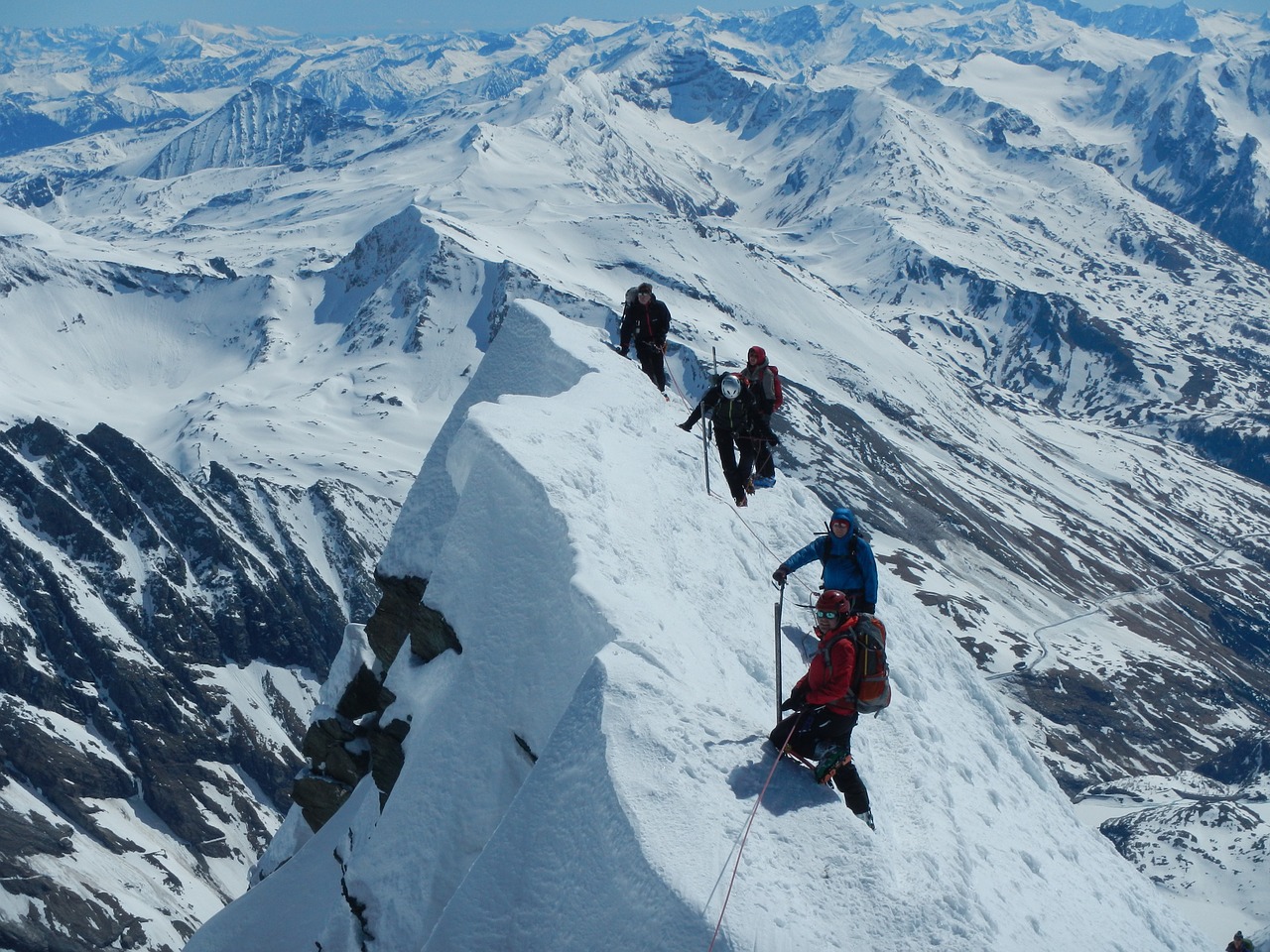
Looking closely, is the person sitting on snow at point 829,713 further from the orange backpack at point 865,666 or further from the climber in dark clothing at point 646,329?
the climber in dark clothing at point 646,329

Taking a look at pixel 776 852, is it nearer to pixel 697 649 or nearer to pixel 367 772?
pixel 697 649

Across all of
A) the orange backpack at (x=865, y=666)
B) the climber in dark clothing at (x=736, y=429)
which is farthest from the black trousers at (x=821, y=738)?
the climber in dark clothing at (x=736, y=429)

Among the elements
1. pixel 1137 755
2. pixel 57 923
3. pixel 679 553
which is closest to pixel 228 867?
pixel 57 923

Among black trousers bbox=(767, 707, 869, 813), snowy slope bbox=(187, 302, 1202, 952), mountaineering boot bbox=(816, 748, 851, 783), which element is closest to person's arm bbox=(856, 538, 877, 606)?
snowy slope bbox=(187, 302, 1202, 952)

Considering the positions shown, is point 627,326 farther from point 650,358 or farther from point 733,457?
point 733,457

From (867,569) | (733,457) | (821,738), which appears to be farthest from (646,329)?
(821,738)

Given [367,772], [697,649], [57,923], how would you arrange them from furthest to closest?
[57,923]
[367,772]
[697,649]

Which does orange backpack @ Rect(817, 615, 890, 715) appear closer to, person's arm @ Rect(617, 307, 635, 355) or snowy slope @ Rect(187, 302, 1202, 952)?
snowy slope @ Rect(187, 302, 1202, 952)
